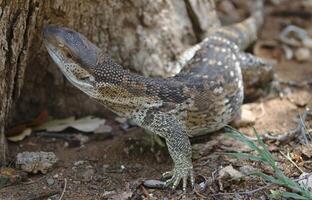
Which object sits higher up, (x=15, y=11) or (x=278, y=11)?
(x=15, y=11)

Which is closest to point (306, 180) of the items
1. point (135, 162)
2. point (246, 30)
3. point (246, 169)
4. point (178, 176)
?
point (246, 169)

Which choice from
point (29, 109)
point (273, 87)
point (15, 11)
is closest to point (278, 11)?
point (273, 87)

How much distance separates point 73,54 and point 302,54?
12.8 feet

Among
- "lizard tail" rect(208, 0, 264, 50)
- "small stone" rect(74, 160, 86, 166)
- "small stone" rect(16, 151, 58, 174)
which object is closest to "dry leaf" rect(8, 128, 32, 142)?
"small stone" rect(16, 151, 58, 174)

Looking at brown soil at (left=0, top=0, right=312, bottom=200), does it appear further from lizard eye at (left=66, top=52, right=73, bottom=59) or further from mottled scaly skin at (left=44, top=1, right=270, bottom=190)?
lizard eye at (left=66, top=52, right=73, bottom=59)

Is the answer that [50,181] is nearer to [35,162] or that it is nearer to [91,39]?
[35,162]

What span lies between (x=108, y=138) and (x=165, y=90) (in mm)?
1012

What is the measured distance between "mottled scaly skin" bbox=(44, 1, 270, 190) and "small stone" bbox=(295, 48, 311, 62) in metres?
1.74

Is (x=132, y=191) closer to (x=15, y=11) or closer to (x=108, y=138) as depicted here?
(x=108, y=138)

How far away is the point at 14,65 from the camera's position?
15.1ft

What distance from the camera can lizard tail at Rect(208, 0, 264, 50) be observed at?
248 inches

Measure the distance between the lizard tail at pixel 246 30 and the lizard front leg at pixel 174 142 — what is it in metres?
1.86

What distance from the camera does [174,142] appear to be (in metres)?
4.69

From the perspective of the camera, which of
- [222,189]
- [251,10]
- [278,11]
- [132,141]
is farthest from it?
[278,11]
